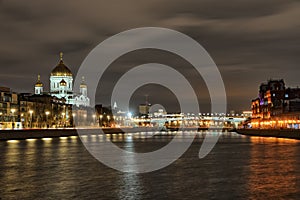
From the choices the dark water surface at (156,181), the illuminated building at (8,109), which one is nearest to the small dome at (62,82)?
the illuminated building at (8,109)

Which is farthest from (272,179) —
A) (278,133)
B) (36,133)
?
(36,133)

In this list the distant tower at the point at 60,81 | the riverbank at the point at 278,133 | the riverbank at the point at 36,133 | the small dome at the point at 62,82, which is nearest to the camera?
the riverbank at the point at 36,133

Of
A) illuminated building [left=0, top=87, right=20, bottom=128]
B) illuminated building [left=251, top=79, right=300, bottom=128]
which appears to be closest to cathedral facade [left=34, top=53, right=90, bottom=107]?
illuminated building [left=0, top=87, right=20, bottom=128]

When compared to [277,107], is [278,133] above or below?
below

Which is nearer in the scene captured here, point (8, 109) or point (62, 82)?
point (8, 109)

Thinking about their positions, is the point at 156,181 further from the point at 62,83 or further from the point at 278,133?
the point at 62,83

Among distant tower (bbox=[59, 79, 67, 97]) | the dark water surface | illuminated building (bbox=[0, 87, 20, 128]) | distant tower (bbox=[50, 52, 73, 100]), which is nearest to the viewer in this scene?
the dark water surface

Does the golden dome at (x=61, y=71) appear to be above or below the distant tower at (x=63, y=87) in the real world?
above

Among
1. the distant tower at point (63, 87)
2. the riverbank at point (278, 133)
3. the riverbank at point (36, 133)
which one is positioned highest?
the distant tower at point (63, 87)

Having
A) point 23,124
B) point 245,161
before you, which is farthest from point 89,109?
point 245,161

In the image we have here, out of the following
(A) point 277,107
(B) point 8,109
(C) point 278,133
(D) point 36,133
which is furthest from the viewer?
(A) point 277,107

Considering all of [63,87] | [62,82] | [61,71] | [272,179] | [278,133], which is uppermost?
[61,71]

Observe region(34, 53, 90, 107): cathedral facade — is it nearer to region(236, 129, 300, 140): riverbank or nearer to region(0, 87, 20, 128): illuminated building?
region(0, 87, 20, 128): illuminated building

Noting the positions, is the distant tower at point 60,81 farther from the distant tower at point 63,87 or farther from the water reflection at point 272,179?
the water reflection at point 272,179
